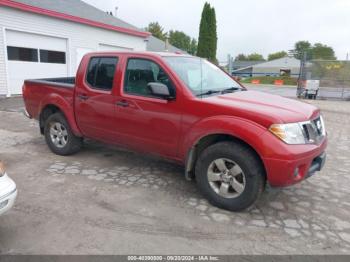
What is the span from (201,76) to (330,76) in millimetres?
16953

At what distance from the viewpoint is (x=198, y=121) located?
11.8ft

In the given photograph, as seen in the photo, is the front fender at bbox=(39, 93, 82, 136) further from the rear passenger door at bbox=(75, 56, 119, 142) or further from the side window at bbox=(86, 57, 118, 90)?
the side window at bbox=(86, 57, 118, 90)

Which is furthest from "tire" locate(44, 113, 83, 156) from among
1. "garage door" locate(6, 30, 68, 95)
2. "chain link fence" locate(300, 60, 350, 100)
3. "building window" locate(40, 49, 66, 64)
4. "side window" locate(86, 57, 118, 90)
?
"chain link fence" locate(300, 60, 350, 100)

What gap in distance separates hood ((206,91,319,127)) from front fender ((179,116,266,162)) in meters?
0.08

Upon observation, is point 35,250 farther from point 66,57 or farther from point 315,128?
point 66,57

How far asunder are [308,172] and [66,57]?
13338 mm

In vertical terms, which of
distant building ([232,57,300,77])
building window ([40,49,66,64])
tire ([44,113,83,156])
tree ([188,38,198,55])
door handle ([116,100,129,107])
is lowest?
tire ([44,113,83,156])

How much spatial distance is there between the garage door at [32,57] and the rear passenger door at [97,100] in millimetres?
8996

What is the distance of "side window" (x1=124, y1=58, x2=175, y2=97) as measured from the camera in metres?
4.01

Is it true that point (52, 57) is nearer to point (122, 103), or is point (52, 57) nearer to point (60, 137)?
point (60, 137)

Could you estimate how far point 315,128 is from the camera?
3.58 m

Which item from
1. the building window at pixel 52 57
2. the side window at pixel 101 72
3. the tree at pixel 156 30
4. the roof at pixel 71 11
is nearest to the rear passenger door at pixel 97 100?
the side window at pixel 101 72

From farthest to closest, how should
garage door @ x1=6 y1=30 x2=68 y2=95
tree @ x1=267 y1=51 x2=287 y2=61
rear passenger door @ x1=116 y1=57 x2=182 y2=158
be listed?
1. tree @ x1=267 y1=51 x2=287 y2=61
2. garage door @ x1=6 y1=30 x2=68 y2=95
3. rear passenger door @ x1=116 y1=57 x2=182 y2=158

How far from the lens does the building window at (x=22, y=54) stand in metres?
12.0
